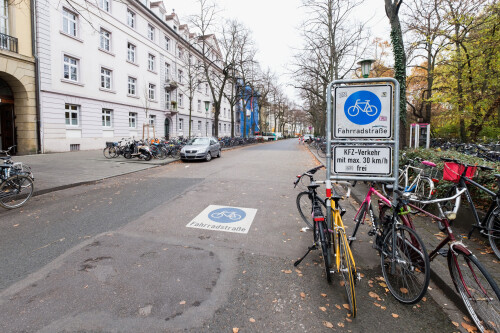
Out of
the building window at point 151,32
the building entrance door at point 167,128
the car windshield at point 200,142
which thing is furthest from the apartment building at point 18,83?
the building entrance door at point 167,128

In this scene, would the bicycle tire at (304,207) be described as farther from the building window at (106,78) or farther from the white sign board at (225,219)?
the building window at (106,78)

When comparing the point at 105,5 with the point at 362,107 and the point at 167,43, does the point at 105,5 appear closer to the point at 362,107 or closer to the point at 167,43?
the point at 167,43

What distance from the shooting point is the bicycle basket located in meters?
4.23

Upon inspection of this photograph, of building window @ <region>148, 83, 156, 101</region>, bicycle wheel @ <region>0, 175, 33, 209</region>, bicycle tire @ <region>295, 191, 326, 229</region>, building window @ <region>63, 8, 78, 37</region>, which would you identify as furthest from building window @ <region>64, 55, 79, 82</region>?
bicycle tire @ <region>295, 191, 326, 229</region>

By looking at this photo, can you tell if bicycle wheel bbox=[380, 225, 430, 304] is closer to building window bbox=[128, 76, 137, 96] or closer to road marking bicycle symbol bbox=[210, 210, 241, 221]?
road marking bicycle symbol bbox=[210, 210, 241, 221]

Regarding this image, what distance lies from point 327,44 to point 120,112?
18649mm

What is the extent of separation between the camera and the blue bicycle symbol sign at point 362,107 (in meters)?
3.36

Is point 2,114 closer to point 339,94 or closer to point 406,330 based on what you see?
point 339,94

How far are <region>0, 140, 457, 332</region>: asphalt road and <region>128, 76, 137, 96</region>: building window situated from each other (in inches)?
898

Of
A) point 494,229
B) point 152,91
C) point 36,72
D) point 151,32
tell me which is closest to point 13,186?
point 494,229

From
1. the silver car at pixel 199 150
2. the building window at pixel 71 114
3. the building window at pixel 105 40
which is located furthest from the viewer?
the building window at pixel 105 40

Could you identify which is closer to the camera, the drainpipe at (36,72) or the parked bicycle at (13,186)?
the parked bicycle at (13,186)

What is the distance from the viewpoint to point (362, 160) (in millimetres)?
3447

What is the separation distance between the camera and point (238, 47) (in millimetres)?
30391
